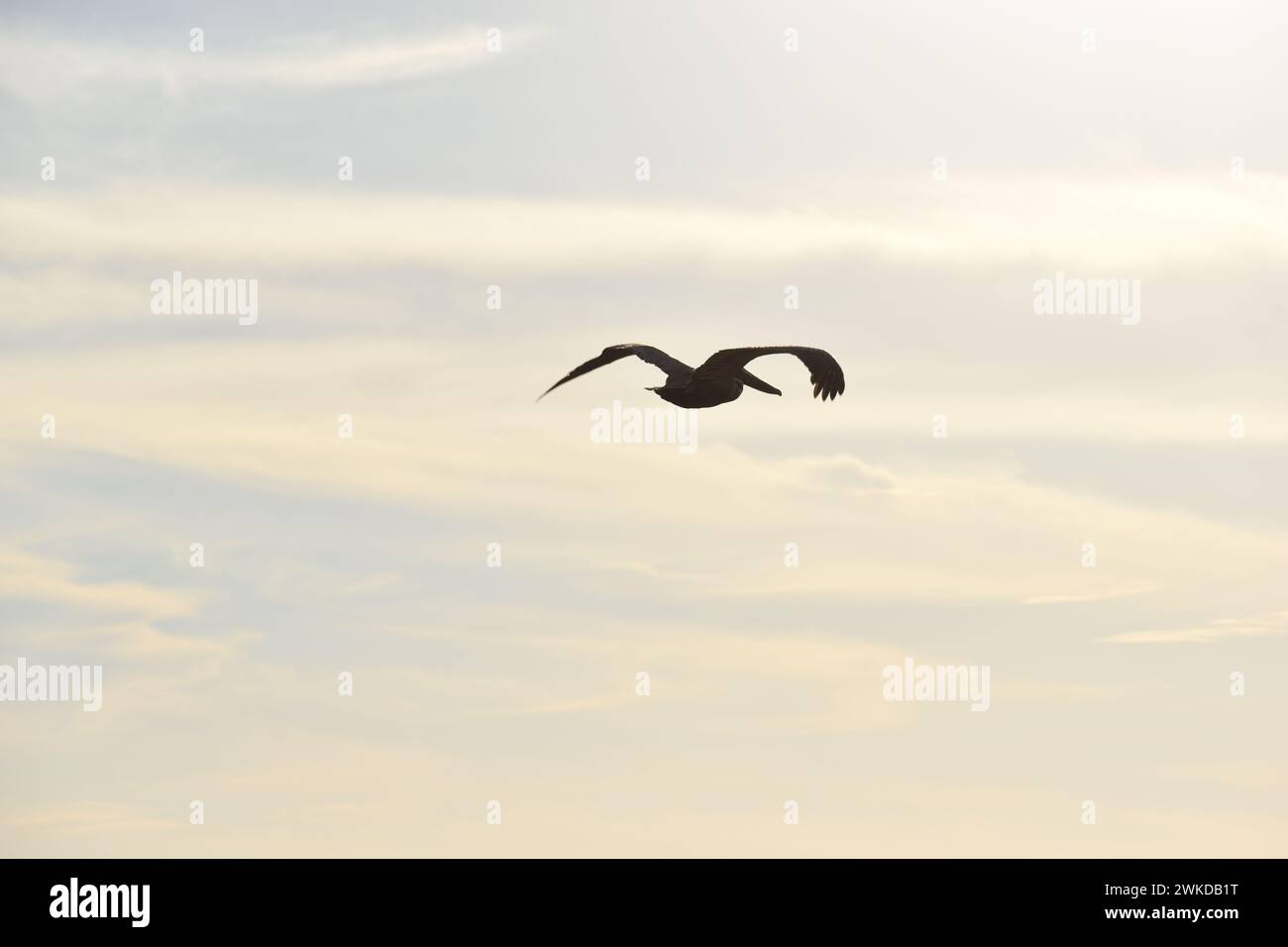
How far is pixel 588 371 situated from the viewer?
29.9m

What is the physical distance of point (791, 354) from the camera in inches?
1115

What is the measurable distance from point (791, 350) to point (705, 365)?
4.87ft

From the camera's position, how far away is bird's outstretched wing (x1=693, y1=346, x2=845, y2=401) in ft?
A: 91.7

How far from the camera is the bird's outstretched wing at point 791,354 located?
2795cm
